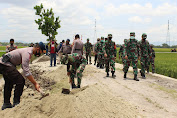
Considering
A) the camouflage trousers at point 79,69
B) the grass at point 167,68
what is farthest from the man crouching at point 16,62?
the grass at point 167,68

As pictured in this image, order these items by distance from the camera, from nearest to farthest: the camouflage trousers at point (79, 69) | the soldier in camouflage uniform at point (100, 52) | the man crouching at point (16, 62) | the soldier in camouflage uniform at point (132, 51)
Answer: the man crouching at point (16, 62)
the camouflage trousers at point (79, 69)
the soldier in camouflage uniform at point (132, 51)
the soldier in camouflage uniform at point (100, 52)

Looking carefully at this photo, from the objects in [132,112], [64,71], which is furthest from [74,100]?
[64,71]

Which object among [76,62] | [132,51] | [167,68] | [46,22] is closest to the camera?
[76,62]

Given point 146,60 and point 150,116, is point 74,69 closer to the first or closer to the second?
point 150,116

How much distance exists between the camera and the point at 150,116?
14.4 ft

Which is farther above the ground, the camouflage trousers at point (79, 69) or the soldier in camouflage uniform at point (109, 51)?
the soldier in camouflage uniform at point (109, 51)

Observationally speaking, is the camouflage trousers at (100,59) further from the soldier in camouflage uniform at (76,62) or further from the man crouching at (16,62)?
the man crouching at (16,62)

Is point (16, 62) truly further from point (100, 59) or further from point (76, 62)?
point (100, 59)

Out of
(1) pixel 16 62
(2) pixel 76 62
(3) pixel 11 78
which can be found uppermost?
(1) pixel 16 62

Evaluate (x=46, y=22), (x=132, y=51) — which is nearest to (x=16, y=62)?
(x=132, y=51)

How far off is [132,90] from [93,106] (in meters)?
3.16

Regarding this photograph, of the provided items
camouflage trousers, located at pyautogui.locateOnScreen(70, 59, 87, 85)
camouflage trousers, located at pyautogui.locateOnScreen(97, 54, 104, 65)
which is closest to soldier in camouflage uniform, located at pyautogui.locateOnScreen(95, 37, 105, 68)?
camouflage trousers, located at pyautogui.locateOnScreen(97, 54, 104, 65)

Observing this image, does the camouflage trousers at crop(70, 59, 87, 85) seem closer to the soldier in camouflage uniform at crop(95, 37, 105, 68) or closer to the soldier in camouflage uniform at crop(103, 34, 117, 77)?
the soldier in camouflage uniform at crop(103, 34, 117, 77)

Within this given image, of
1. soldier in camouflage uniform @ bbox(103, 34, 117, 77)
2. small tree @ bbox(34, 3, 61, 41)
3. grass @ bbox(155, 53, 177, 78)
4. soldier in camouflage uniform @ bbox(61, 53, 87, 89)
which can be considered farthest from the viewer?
small tree @ bbox(34, 3, 61, 41)
